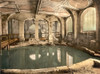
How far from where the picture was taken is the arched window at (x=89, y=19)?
9194 millimetres

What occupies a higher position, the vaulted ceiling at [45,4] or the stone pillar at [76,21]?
the vaulted ceiling at [45,4]

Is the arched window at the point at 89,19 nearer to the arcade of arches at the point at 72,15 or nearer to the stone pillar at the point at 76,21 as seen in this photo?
the arcade of arches at the point at 72,15

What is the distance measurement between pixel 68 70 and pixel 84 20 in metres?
8.82

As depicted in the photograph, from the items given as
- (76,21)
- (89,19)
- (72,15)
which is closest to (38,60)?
(76,21)

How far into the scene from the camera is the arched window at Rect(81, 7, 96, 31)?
9194 mm

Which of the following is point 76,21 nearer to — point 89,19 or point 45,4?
point 89,19

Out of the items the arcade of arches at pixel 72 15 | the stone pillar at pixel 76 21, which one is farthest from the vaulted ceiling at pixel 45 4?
the stone pillar at pixel 76 21

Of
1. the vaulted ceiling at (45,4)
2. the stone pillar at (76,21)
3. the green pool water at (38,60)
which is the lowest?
the green pool water at (38,60)

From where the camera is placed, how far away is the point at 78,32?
10461 millimetres

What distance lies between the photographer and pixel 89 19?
9922 millimetres

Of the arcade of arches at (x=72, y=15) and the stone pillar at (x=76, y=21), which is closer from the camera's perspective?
the arcade of arches at (x=72, y=15)

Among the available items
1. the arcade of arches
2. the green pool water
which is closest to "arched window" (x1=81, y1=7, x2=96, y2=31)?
the arcade of arches

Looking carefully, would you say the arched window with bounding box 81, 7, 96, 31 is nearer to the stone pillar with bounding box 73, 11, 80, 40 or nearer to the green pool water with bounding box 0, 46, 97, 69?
the stone pillar with bounding box 73, 11, 80, 40

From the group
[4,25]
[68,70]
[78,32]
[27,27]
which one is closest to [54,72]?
[68,70]
